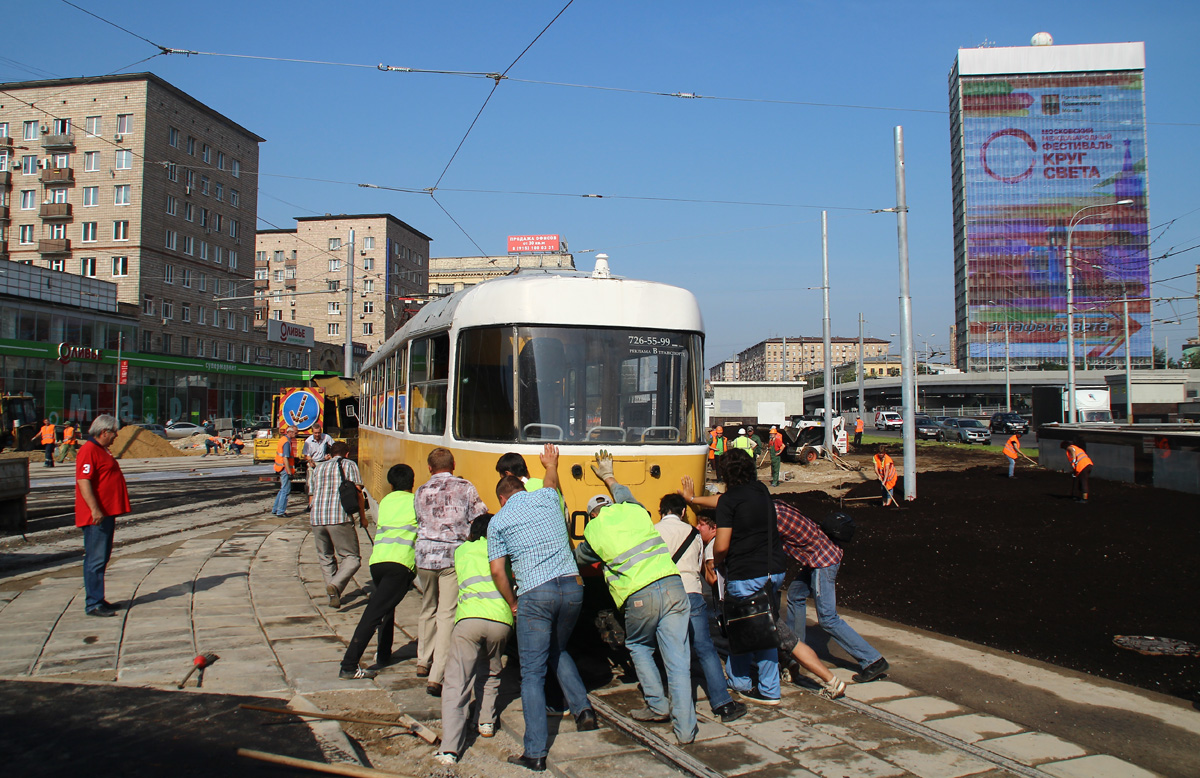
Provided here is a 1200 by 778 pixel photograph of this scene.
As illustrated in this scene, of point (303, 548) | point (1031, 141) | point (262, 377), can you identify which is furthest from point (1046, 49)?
point (303, 548)

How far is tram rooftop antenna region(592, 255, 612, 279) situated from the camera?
7301mm

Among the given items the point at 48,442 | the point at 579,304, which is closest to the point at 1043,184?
the point at 48,442

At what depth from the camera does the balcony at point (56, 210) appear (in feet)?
168

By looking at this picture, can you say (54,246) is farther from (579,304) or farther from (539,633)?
(539,633)

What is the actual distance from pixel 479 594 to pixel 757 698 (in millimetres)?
2414

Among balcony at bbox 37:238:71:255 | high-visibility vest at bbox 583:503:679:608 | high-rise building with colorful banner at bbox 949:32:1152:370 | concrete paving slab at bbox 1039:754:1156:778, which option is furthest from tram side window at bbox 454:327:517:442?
high-rise building with colorful banner at bbox 949:32:1152:370

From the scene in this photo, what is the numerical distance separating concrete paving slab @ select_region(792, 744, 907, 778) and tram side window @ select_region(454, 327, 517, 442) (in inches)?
127

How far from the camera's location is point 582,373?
6895 mm

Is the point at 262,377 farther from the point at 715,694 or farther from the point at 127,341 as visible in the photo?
the point at 715,694

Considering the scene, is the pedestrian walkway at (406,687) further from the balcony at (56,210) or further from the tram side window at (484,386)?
the balcony at (56,210)

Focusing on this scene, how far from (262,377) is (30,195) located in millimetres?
18481

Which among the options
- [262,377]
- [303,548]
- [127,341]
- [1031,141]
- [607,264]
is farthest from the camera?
[1031,141]

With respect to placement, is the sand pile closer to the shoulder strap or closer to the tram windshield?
the tram windshield

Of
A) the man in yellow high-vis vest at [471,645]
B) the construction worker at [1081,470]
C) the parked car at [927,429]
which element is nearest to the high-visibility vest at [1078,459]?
the construction worker at [1081,470]
